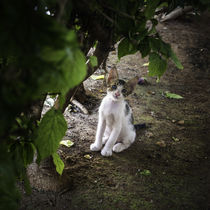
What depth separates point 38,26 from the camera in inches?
22.1

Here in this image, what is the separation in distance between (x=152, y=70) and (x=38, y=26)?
2.53ft

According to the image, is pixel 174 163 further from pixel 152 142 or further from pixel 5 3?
pixel 5 3

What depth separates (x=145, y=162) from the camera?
3158mm

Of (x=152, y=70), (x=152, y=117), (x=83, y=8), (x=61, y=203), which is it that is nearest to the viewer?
(x=83, y=8)

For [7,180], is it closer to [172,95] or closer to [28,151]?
[28,151]

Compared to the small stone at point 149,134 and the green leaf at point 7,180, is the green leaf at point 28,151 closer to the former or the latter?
the green leaf at point 7,180

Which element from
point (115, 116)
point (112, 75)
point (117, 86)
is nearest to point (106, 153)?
point (115, 116)

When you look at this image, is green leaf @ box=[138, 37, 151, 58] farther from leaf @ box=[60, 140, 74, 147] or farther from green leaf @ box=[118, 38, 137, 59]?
leaf @ box=[60, 140, 74, 147]

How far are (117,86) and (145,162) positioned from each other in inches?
39.6

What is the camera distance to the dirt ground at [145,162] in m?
2.39

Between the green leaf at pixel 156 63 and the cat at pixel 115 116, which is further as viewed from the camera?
the cat at pixel 115 116

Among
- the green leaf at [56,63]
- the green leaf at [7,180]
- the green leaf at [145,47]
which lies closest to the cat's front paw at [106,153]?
the green leaf at [145,47]

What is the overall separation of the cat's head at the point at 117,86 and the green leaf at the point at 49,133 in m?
2.07

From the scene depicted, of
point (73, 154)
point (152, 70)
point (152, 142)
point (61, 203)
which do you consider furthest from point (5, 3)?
point (152, 142)
